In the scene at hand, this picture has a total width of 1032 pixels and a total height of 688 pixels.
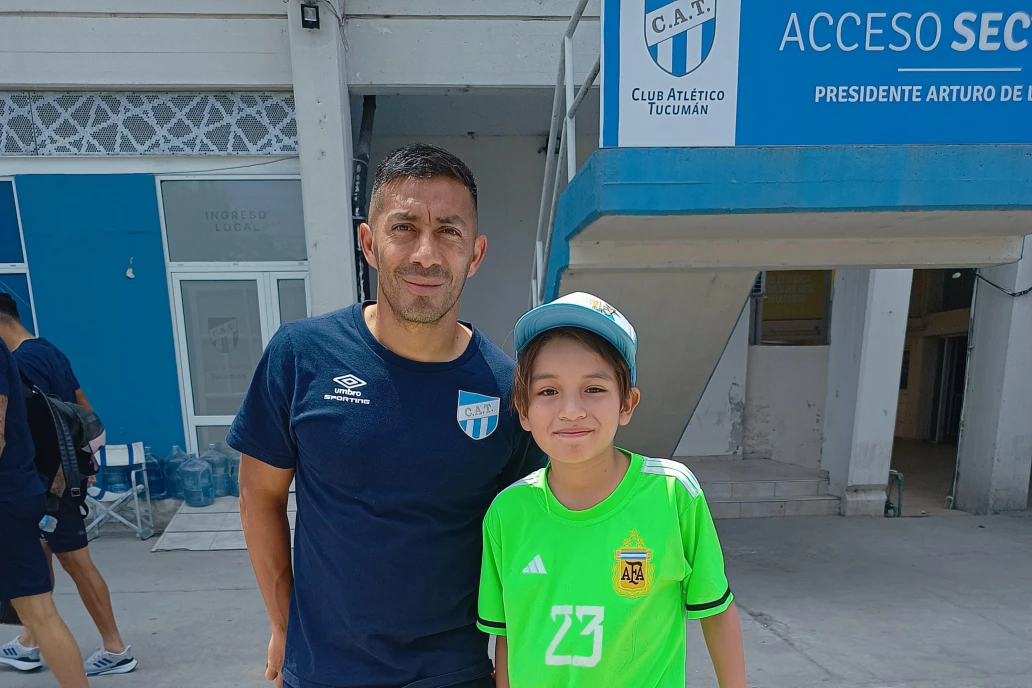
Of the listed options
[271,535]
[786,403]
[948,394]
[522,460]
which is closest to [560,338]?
[522,460]

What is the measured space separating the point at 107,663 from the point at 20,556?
3.31ft

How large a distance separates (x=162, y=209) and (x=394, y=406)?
17.9 feet

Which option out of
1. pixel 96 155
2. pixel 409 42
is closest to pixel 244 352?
pixel 96 155

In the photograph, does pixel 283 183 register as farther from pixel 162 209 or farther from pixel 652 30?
pixel 652 30

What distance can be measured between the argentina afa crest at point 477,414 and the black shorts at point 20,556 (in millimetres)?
2581

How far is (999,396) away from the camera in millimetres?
6527

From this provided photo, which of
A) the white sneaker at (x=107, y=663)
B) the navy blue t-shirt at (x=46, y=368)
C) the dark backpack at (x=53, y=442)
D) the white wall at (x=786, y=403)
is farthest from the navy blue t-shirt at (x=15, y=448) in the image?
the white wall at (x=786, y=403)

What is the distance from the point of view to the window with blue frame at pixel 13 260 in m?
5.57

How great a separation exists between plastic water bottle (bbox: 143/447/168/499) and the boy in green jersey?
5476 millimetres

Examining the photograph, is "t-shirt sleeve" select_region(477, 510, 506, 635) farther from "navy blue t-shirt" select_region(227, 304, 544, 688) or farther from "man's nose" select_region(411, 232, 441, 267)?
"man's nose" select_region(411, 232, 441, 267)

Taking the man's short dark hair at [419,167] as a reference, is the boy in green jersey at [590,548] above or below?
below

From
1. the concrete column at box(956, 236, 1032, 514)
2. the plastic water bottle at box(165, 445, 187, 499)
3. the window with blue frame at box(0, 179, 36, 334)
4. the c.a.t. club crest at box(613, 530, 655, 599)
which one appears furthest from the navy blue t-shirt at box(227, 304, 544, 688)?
the concrete column at box(956, 236, 1032, 514)

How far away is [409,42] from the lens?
5660mm

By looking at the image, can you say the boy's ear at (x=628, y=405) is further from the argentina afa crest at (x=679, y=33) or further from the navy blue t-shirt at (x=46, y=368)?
the navy blue t-shirt at (x=46, y=368)
